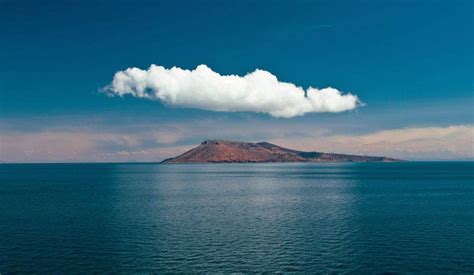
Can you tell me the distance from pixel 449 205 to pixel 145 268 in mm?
103896

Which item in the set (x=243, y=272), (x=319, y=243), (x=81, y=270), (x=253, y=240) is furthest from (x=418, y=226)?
(x=81, y=270)

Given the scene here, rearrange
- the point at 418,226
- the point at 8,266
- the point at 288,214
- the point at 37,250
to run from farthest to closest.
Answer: the point at 288,214 < the point at 418,226 < the point at 37,250 < the point at 8,266

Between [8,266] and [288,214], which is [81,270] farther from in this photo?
[288,214]

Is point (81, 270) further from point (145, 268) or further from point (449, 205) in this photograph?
point (449, 205)

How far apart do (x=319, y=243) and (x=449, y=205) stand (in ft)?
240

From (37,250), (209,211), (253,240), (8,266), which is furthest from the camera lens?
(209,211)

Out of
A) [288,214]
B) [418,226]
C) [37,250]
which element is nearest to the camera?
[37,250]

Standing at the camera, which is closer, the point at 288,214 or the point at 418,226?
the point at 418,226

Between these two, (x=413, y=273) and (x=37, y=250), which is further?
(x=37, y=250)

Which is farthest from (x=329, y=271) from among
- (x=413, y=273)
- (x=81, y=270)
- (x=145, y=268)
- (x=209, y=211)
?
(x=209, y=211)

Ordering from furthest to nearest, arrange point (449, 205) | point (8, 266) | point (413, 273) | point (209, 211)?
point (449, 205)
point (209, 211)
point (8, 266)
point (413, 273)

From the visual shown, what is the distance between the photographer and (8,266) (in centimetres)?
5797

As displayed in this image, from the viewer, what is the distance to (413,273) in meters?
54.0

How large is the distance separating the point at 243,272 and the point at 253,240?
17490 millimetres
